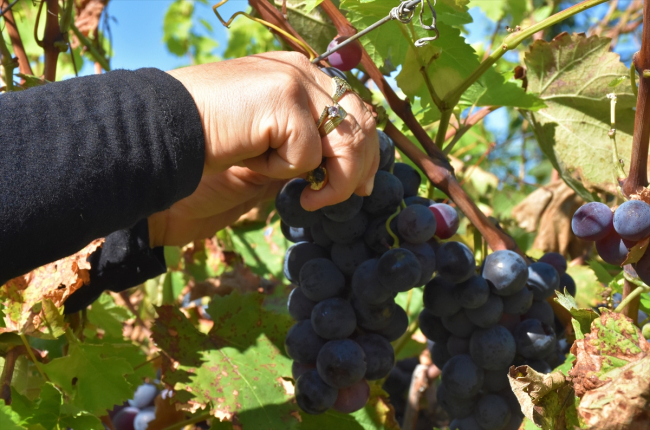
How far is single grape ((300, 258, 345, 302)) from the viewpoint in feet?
3.03

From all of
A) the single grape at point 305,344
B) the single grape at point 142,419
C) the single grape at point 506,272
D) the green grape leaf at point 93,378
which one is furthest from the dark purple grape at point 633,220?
the single grape at point 142,419

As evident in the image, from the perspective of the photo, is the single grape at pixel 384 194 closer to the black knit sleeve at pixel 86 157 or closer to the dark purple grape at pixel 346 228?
the dark purple grape at pixel 346 228

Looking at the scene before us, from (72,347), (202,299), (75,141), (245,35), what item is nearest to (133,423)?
(202,299)

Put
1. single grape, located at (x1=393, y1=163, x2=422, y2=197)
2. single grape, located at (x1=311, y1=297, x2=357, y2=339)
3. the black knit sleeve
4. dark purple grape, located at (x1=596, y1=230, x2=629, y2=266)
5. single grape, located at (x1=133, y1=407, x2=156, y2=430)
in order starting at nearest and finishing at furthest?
1. the black knit sleeve
2. dark purple grape, located at (x1=596, y1=230, x2=629, y2=266)
3. single grape, located at (x1=311, y1=297, x2=357, y2=339)
4. single grape, located at (x1=393, y1=163, x2=422, y2=197)
5. single grape, located at (x1=133, y1=407, x2=156, y2=430)

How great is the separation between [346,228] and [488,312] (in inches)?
10.3

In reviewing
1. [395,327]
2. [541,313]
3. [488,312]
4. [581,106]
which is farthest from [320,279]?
[581,106]

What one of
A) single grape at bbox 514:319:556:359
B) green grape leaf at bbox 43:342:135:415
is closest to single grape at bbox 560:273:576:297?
single grape at bbox 514:319:556:359

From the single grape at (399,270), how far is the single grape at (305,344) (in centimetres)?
16

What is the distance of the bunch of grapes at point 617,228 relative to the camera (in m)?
0.74

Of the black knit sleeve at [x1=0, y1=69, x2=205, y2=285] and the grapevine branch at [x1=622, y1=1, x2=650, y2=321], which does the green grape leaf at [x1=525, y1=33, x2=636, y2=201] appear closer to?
the grapevine branch at [x1=622, y1=1, x2=650, y2=321]

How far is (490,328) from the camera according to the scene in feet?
3.06

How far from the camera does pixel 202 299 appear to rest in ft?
5.49

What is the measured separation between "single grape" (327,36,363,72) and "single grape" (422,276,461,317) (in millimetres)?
385

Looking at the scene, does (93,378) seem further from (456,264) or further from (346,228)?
(456,264)
